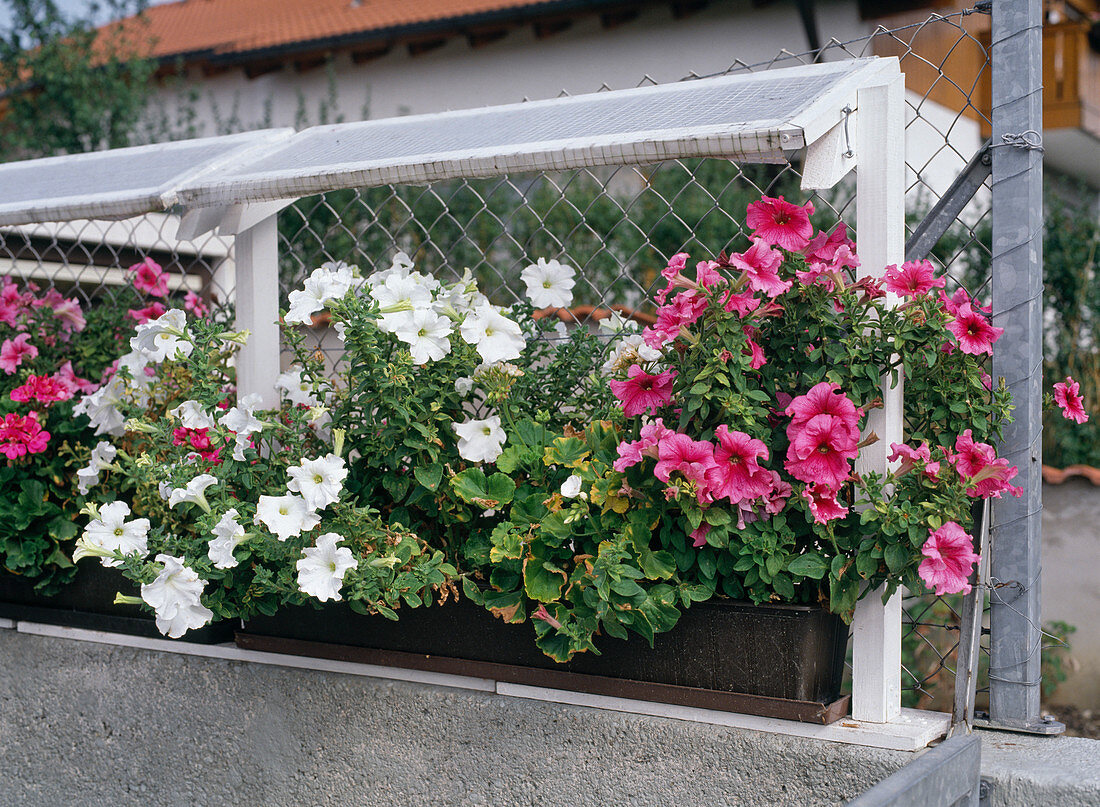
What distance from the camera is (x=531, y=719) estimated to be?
160cm

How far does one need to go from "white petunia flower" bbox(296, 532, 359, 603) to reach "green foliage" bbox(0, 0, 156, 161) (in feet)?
24.0

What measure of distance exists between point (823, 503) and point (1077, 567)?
3.27 m

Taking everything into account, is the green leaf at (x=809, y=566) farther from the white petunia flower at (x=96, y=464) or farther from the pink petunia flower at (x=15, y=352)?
the pink petunia flower at (x=15, y=352)

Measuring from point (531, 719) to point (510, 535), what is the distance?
339 mm

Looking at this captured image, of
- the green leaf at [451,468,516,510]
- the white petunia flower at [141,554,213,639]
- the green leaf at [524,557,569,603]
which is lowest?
the white petunia flower at [141,554,213,639]

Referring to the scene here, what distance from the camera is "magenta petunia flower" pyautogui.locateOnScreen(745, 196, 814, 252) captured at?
1.40 metres

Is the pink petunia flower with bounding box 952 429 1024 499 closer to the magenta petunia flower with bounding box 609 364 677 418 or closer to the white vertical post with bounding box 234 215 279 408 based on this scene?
the magenta petunia flower with bounding box 609 364 677 418

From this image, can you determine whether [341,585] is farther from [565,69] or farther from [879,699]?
[565,69]

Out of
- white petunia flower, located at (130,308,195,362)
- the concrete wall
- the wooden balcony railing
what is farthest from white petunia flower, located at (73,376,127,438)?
the wooden balcony railing

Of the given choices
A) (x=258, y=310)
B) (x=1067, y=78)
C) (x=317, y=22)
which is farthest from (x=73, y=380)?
(x=1067, y=78)

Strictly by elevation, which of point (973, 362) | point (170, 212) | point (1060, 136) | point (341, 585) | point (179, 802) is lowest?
point (179, 802)

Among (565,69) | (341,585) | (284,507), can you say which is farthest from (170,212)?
(565,69)

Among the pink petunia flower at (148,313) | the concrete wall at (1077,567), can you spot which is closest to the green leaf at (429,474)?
the pink petunia flower at (148,313)

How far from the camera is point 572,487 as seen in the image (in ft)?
4.65
